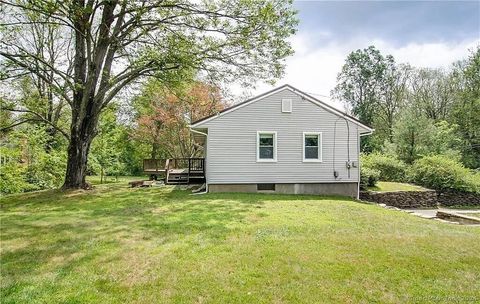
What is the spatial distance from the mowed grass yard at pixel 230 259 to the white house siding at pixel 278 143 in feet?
17.4

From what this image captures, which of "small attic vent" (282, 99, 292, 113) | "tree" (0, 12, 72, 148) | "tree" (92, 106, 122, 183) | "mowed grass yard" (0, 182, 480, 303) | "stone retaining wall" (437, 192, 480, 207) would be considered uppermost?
"tree" (0, 12, 72, 148)

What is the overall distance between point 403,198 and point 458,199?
418cm

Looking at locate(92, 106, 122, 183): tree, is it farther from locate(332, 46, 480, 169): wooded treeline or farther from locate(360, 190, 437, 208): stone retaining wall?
locate(332, 46, 480, 169): wooded treeline

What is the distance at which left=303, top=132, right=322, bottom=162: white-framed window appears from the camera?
13812 millimetres

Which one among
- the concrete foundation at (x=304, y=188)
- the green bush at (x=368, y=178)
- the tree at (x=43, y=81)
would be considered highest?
the tree at (x=43, y=81)

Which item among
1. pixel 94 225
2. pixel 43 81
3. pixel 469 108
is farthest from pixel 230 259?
pixel 469 108

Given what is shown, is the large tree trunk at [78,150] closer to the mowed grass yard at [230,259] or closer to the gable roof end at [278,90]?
the gable roof end at [278,90]

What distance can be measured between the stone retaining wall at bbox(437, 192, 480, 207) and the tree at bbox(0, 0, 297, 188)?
11226mm

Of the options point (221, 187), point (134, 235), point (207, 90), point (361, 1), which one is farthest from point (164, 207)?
point (207, 90)

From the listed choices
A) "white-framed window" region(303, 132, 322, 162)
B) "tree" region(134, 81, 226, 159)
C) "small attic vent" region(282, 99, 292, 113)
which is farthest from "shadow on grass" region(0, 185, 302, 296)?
"tree" region(134, 81, 226, 159)

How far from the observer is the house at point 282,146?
13.2 metres

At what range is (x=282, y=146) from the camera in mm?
13594

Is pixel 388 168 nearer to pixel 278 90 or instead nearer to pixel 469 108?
pixel 278 90

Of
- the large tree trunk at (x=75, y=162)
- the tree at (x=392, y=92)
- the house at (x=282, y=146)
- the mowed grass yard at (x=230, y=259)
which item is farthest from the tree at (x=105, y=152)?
the tree at (x=392, y=92)
